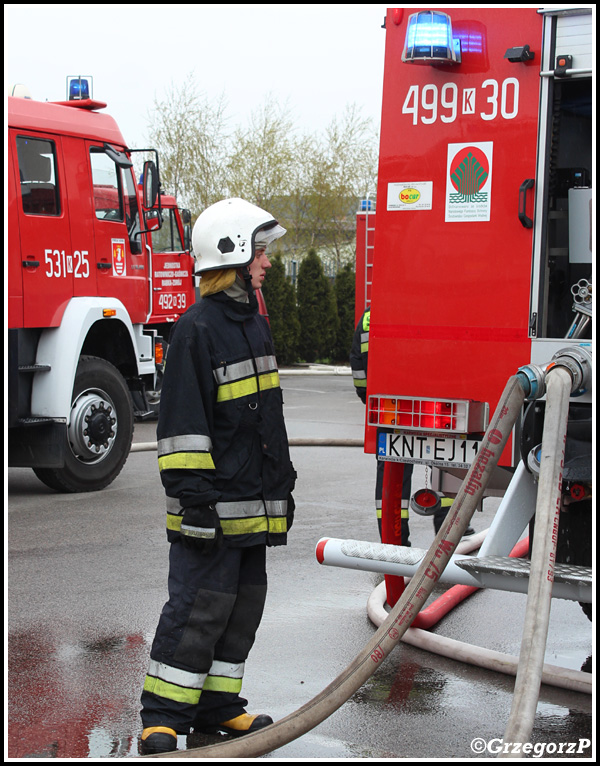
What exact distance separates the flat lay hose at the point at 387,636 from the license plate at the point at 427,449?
948mm

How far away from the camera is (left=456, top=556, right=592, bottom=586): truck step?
10.3ft

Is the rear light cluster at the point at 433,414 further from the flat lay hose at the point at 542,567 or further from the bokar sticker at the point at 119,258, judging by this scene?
the bokar sticker at the point at 119,258

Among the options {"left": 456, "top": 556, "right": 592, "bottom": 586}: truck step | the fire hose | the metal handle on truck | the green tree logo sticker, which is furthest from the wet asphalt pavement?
the green tree logo sticker

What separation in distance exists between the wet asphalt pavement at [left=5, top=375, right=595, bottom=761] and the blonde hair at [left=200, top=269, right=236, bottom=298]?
1.64 m

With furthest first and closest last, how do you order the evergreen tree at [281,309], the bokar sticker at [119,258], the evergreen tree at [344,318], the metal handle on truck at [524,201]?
1. the evergreen tree at [344,318]
2. the evergreen tree at [281,309]
3. the bokar sticker at [119,258]
4. the metal handle on truck at [524,201]

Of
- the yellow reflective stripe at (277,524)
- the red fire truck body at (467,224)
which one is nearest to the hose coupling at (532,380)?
the red fire truck body at (467,224)

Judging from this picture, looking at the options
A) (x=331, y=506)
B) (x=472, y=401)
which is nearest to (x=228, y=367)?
→ (x=472, y=401)

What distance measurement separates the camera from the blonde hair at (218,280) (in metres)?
3.71

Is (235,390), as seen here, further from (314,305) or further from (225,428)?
(314,305)

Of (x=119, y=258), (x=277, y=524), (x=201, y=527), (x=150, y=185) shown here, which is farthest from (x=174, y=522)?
(x=150, y=185)

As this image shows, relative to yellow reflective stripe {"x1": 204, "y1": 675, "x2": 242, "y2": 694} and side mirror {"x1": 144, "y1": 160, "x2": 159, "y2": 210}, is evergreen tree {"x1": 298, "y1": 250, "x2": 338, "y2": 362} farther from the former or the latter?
yellow reflective stripe {"x1": 204, "y1": 675, "x2": 242, "y2": 694}

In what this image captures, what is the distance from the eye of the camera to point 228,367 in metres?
3.64

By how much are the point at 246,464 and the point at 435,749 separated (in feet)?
4.00

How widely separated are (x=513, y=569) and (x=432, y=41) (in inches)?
87.1
